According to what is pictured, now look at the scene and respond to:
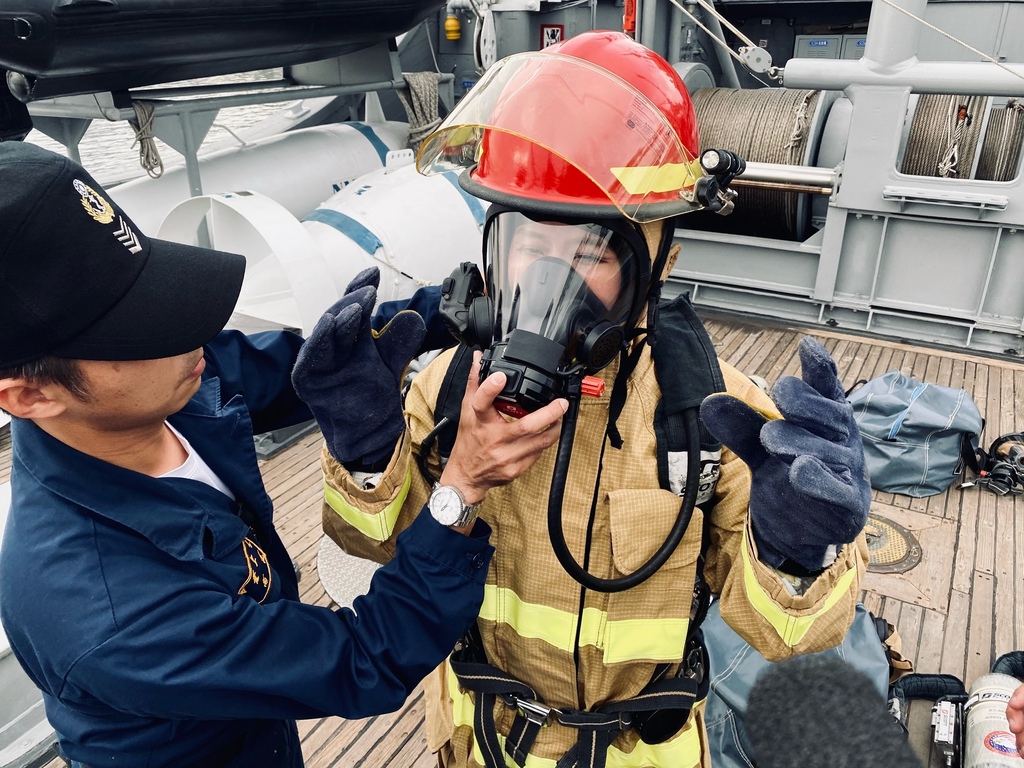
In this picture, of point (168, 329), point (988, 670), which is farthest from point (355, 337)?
point (988, 670)

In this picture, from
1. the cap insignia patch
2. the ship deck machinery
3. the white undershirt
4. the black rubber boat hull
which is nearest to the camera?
the cap insignia patch

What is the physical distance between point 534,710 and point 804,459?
2.65ft

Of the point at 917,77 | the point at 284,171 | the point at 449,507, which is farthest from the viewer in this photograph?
the point at 284,171

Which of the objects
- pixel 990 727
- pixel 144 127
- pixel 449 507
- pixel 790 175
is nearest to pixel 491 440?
pixel 449 507

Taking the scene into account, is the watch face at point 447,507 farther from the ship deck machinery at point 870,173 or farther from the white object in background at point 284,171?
the white object in background at point 284,171

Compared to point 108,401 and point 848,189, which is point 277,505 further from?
point 848,189

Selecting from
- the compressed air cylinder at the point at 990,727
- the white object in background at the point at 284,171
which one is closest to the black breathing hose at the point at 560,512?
the compressed air cylinder at the point at 990,727

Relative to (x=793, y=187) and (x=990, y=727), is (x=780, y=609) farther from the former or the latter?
(x=793, y=187)

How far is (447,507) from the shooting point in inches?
49.8

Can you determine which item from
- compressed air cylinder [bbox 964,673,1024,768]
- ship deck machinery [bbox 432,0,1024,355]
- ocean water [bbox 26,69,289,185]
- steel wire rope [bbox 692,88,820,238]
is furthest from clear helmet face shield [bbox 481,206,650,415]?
ocean water [bbox 26,69,289,185]

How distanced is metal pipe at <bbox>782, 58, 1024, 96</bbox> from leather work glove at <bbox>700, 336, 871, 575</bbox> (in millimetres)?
4680

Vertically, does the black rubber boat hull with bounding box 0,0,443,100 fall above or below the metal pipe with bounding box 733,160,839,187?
above

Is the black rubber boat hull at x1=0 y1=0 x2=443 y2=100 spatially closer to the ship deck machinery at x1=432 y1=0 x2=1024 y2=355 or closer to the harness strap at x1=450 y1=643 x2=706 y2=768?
the ship deck machinery at x1=432 y1=0 x2=1024 y2=355

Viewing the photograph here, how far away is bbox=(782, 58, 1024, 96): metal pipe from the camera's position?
4605 mm
